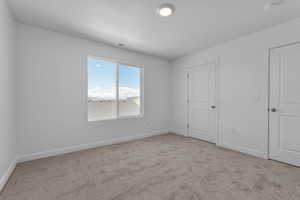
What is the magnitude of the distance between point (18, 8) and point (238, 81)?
173 inches

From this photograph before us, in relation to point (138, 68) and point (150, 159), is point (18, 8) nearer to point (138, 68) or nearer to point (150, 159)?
point (138, 68)

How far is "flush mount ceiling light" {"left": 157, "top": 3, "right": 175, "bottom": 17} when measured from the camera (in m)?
1.97

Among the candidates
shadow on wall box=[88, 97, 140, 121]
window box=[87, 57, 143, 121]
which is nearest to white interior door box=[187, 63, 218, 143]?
window box=[87, 57, 143, 121]

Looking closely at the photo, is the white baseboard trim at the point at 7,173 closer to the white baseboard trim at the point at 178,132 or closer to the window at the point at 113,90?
the window at the point at 113,90

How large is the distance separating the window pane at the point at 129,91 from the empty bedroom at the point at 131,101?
36 millimetres

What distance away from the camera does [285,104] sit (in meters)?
2.43

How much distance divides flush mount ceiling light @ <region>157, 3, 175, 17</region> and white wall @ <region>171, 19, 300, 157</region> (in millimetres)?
1966

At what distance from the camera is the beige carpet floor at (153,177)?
1.62 m

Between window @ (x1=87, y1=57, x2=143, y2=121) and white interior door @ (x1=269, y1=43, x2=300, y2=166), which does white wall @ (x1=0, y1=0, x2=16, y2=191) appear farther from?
white interior door @ (x1=269, y1=43, x2=300, y2=166)

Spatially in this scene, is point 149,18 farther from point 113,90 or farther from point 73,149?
point 73,149

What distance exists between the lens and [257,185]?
179 centimetres

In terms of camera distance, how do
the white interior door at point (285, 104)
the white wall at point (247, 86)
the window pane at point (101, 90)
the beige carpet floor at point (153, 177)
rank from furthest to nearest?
the window pane at point (101, 90)
the white wall at point (247, 86)
the white interior door at point (285, 104)
the beige carpet floor at point (153, 177)

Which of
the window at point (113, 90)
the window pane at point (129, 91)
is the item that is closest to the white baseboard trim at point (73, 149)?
the window at point (113, 90)

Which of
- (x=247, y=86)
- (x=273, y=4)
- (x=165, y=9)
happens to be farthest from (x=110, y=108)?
(x=273, y=4)
